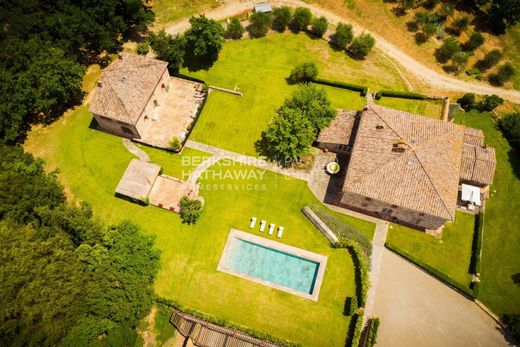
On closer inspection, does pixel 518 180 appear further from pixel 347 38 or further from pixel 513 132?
pixel 347 38

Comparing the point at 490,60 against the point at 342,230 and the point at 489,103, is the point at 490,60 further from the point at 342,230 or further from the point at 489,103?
the point at 342,230

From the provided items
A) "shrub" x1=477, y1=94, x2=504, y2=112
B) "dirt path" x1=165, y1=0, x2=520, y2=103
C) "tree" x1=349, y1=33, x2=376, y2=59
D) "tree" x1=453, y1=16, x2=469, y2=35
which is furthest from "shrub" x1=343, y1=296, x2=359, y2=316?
"tree" x1=453, y1=16, x2=469, y2=35

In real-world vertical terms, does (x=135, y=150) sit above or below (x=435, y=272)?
above

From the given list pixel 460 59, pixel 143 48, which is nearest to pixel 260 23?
pixel 143 48

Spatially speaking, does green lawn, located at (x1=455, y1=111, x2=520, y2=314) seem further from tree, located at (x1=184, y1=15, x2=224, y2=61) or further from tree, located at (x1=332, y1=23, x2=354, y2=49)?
tree, located at (x1=184, y1=15, x2=224, y2=61)

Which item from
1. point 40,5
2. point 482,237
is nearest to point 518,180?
point 482,237

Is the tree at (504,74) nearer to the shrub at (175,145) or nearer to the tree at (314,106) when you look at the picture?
the tree at (314,106)
